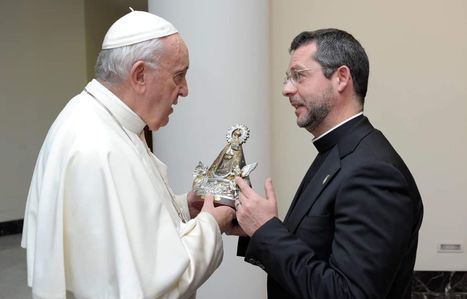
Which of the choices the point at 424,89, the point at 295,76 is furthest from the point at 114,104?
the point at 424,89

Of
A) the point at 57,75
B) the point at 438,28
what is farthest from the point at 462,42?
the point at 57,75

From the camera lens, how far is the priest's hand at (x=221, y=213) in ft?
6.30

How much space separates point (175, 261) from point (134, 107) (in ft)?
1.92

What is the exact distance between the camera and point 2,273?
5.40m

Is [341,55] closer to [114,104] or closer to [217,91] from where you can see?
[114,104]

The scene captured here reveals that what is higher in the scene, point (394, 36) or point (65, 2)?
point (65, 2)

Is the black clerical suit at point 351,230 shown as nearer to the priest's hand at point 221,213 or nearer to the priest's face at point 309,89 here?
the priest's face at point 309,89

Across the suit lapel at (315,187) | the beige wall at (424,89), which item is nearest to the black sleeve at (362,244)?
the suit lapel at (315,187)

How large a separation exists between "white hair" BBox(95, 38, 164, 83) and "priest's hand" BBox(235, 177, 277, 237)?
0.57 metres

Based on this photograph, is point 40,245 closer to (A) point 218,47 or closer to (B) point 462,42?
(A) point 218,47

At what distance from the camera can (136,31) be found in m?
1.79

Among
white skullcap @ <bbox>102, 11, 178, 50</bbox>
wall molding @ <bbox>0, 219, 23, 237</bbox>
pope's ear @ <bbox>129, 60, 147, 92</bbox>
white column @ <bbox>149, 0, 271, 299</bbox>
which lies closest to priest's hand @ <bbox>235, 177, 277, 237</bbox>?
pope's ear @ <bbox>129, 60, 147, 92</bbox>

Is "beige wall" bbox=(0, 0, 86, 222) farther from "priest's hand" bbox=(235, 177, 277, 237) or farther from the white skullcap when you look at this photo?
"priest's hand" bbox=(235, 177, 277, 237)

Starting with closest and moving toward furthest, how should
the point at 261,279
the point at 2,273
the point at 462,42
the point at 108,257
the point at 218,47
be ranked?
the point at 108,257
the point at 218,47
the point at 261,279
the point at 462,42
the point at 2,273
